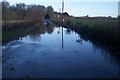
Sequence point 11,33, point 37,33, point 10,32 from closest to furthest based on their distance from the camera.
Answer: point 11,33
point 10,32
point 37,33

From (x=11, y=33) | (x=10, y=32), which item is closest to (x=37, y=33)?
(x=10, y=32)

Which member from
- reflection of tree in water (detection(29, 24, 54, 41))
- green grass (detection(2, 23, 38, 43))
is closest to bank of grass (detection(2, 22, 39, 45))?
green grass (detection(2, 23, 38, 43))

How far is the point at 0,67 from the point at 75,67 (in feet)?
10.6

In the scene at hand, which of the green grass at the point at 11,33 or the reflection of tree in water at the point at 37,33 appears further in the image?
the reflection of tree in water at the point at 37,33

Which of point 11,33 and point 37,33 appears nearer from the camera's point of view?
point 11,33

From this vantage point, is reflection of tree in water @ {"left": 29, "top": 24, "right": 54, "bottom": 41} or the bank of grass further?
reflection of tree in water @ {"left": 29, "top": 24, "right": 54, "bottom": 41}

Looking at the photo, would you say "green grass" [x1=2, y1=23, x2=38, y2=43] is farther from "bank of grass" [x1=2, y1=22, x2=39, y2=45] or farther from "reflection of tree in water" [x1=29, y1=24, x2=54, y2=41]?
"reflection of tree in water" [x1=29, y1=24, x2=54, y2=41]

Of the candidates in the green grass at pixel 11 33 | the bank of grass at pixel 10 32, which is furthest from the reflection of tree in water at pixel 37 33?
the green grass at pixel 11 33

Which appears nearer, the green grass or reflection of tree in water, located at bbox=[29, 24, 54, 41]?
the green grass

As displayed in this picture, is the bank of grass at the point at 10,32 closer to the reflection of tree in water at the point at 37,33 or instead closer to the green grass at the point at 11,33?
the green grass at the point at 11,33

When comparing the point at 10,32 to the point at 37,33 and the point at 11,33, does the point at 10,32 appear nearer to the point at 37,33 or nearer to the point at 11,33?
the point at 11,33

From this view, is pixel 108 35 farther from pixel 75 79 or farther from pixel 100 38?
pixel 75 79

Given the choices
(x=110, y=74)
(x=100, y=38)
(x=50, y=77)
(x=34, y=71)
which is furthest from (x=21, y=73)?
(x=100, y=38)

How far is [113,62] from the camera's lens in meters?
15.0
